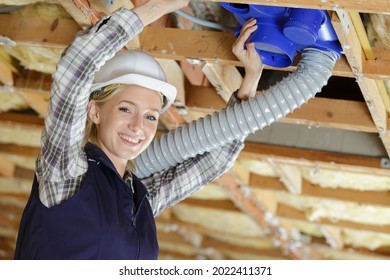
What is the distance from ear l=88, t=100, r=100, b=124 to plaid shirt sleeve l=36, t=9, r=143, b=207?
6.1 inches

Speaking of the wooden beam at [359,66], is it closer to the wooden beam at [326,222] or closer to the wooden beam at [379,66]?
the wooden beam at [379,66]

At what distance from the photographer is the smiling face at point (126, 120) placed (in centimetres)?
198

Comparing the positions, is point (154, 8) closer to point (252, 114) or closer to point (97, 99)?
point (97, 99)

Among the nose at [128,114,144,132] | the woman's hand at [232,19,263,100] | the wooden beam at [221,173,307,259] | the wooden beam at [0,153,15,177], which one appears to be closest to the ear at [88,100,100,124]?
the nose at [128,114,144,132]

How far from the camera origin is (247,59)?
7.29 feet

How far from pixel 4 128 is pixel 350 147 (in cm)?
161

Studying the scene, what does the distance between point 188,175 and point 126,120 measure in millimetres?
399

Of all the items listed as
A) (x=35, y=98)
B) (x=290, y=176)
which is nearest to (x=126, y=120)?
(x=35, y=98)

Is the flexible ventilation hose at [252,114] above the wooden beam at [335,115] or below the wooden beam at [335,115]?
below

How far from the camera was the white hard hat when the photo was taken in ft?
6.53

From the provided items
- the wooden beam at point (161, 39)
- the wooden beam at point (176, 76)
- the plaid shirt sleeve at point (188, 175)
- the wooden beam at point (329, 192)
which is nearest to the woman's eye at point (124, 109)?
the plaid shirt sleeve at point (188, 175)

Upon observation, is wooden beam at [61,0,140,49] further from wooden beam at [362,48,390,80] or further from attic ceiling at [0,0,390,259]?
wooden beam at [362,48,390,80]

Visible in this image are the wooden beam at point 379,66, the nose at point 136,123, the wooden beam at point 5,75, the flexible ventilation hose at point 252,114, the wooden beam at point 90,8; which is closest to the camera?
the nose at point 136,123

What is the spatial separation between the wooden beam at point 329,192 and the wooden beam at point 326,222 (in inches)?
16.0
